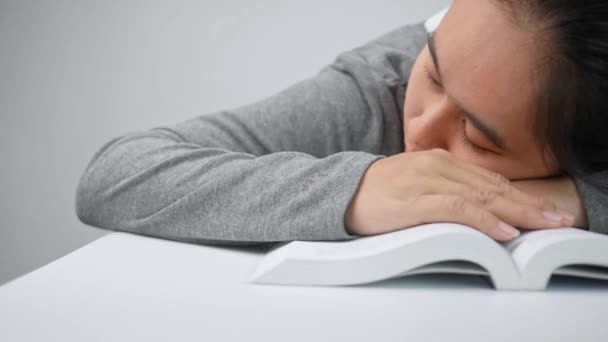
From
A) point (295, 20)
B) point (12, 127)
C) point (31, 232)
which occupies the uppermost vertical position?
point (295, 20)

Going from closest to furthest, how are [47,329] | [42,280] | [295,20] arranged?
1. [47,329]
2. [42,280]
3. [295,20]

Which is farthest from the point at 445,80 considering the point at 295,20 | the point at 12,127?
the point at 12,127

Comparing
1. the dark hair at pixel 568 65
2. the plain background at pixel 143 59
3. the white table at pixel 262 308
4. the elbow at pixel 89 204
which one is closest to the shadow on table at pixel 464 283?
the white table at pixel 262 308

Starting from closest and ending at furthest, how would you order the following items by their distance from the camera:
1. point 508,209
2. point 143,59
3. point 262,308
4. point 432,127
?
point 262,308, point 508,209, point 432,127, point 143,59

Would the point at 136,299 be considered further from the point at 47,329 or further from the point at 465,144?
the point at 465,144

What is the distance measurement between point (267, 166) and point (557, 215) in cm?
32

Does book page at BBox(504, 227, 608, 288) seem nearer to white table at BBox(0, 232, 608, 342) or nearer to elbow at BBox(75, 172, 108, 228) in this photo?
white table at BBox(0, 232, 608, 342)

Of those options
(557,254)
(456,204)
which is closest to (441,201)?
(456,204)

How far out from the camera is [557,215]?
64cm

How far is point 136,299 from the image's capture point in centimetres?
53

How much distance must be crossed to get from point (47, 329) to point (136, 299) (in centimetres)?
9

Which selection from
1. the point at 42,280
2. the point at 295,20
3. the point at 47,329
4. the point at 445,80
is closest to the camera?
the point at 47,329

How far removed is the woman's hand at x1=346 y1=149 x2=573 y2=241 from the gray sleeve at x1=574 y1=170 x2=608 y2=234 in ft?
0.18

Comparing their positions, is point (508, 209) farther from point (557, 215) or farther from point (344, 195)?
point (344, 195)
